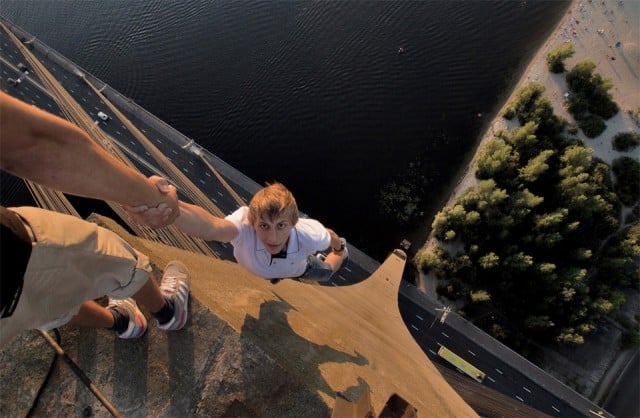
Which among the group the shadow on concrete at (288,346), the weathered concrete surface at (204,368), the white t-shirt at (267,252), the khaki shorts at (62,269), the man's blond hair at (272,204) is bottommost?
the weathered concrete surface at (204,368)

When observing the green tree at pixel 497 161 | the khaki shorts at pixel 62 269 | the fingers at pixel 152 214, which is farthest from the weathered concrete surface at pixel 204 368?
the green tree at pixel 497 161

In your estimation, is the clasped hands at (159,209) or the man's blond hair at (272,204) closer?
the clasped hands at (159,209)

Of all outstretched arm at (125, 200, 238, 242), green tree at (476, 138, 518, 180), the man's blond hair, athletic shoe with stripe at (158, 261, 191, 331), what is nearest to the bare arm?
outstretched arm at (125, 200, 238, 242)

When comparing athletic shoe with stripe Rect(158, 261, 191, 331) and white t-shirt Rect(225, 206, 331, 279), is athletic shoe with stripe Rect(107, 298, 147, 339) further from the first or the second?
white t-shirt Rect(225, 206, 331, 279)

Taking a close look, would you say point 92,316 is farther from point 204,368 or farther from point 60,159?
point 60,159

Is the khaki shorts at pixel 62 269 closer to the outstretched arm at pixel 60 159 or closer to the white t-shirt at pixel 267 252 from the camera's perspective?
the outstretched arm at pixel 60 159

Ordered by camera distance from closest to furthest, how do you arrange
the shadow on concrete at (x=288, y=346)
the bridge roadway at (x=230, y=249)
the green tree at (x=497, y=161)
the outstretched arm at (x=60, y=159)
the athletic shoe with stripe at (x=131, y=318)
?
1. the outstretched arm at (x=60, y=159)
2. the athletic shoe with stripe at (x=131, y=318)
3. the shadow on concrete at (x=288, y=346)
4. the bridge roadway at (x=230, y=249)
5. the green tree at (x=497, y=161)

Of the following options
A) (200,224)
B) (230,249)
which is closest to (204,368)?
(200,224)
